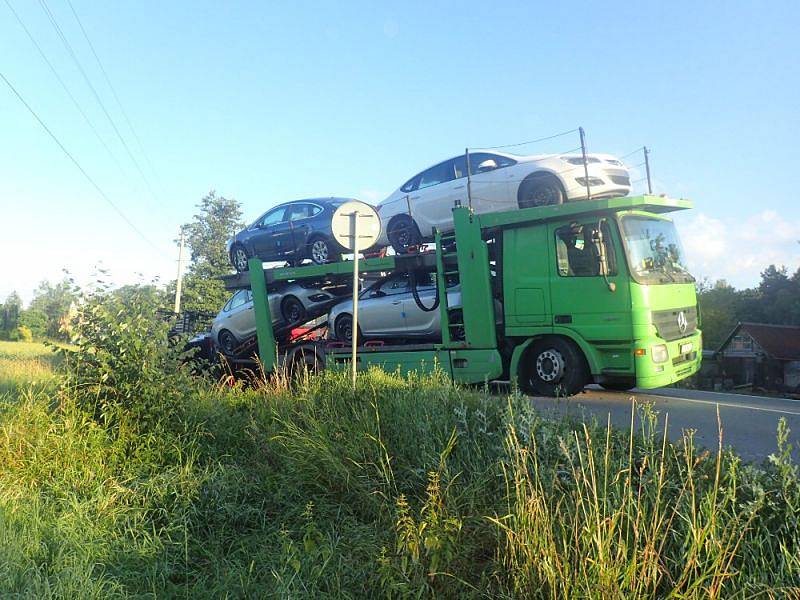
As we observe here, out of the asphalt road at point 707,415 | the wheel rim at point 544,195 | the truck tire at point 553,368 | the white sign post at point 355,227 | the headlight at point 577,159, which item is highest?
the headlight at point 577,159

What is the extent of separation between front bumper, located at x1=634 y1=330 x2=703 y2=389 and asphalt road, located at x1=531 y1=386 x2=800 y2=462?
13.9 inches

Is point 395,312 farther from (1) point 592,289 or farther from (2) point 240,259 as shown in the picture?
(2) point 240,259

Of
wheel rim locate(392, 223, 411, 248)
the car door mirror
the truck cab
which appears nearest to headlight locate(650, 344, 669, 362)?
the truck cab

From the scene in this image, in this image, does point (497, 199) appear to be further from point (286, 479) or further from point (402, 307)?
point (286, 479)

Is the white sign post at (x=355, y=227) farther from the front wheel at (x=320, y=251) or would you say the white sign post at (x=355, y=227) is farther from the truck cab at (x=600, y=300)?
the front wheel at (x=320, y=251)

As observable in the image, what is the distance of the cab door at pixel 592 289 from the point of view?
713 cm

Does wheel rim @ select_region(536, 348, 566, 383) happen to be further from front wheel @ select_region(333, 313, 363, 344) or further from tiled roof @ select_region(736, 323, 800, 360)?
tiled roof @ select_region(736, 323, 800, 360)

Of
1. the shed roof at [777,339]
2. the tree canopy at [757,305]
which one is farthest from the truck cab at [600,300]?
the tree canopy at [757,305]

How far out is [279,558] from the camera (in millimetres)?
3812

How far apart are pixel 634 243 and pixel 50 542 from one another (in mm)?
6541

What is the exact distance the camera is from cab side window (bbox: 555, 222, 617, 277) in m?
7.25

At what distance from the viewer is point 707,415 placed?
23.1 ft

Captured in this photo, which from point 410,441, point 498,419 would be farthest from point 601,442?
point 410,441

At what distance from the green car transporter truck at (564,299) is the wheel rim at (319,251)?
2.29 metres
